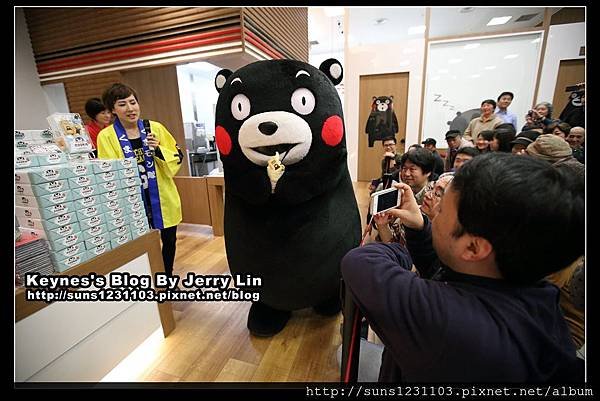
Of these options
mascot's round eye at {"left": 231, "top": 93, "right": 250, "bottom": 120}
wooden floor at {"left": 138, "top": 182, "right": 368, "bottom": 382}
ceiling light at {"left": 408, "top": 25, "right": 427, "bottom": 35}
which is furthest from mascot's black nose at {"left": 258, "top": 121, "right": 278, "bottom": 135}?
ceiling light at {"left": 408, "top": 25, "right": 427, "bottom": 35}

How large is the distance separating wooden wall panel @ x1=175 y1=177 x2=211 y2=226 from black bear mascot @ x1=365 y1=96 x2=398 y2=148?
142 inches

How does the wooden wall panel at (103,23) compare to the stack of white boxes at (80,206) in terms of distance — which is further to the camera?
the wooden wall panel at (103,23)

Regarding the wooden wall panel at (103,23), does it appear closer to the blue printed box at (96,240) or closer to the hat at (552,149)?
the blue printed box at (96,240)

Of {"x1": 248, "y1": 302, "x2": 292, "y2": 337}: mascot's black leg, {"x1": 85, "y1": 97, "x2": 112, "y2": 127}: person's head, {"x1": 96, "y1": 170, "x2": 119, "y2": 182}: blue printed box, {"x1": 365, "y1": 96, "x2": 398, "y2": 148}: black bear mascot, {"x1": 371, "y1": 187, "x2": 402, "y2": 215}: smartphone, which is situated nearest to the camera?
{"x1": 371, "y1": 187, "x2": 402, "y2": 215}: smartphone

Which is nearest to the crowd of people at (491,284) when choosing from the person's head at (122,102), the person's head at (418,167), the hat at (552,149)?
the person's head at (418,167)

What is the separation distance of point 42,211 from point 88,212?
6.3 inches

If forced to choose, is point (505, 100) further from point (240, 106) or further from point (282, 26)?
point (240, 106)

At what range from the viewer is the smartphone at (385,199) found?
780 millimetres

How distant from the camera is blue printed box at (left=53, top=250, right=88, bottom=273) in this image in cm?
103

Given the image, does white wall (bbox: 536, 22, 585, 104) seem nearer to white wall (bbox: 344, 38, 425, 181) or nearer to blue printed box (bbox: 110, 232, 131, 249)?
white wall (bbox: 344, 38, 425, 181)

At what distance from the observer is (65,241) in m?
1.04

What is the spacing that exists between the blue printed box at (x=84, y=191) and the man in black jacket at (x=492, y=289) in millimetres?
1153

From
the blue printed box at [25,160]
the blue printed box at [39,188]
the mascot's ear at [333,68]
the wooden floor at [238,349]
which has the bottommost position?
the wooden floor at [238,349]
